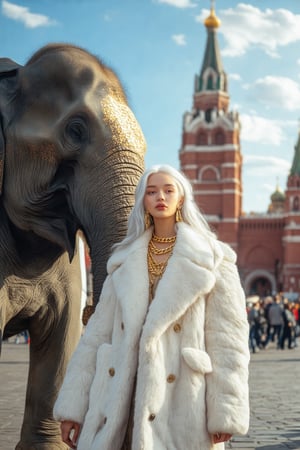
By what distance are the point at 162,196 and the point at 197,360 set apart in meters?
0.57

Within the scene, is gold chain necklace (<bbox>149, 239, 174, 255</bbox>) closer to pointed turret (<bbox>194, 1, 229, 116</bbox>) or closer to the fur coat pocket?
the fur coat pocket

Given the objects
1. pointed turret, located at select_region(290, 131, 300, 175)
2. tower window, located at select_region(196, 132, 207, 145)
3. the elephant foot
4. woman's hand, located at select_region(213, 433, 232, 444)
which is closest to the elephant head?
woman's hand, located at select_region(213, 433, 232, 444)

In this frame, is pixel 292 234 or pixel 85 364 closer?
pixel 85 364

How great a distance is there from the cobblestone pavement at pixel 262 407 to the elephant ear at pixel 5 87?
6.87ft

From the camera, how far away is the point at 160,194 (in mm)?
2584

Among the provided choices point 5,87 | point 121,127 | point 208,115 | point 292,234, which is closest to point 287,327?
Answer: point 5,87

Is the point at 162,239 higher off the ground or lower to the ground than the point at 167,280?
higher

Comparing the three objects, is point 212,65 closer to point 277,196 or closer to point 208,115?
point 208,115

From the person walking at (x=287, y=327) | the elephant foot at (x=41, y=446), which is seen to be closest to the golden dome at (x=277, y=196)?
the person walking at (x=287, y=327)

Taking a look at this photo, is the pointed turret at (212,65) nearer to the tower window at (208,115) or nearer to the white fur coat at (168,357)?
A: the tower window at (208,115)

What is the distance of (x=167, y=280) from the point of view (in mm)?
2529

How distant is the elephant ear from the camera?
135 inches

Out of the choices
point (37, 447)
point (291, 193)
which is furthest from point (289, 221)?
point (37, 447)

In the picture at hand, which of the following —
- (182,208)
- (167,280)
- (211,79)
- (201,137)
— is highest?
(211,79)
